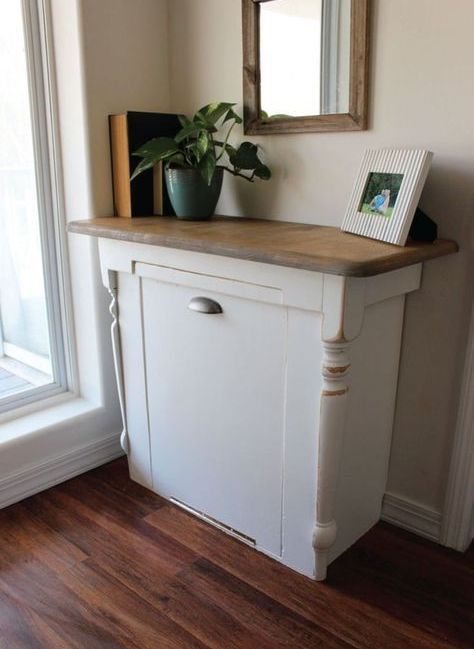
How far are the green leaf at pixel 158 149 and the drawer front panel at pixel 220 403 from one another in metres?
0.38

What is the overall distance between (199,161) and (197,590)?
1.20 meters

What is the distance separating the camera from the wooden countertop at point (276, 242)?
4.00 feet

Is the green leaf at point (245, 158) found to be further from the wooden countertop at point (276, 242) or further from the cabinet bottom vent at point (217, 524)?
the cabinet bottom vent at point (217, 524)

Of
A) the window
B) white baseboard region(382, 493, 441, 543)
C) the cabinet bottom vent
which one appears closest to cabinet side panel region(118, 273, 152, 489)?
the cabinet bottom vent

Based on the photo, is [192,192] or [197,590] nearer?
[197,590]

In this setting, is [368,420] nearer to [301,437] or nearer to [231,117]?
[301,437]

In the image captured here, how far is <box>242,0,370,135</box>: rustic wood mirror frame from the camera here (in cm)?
152

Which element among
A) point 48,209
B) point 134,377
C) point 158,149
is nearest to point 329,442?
point 134,377

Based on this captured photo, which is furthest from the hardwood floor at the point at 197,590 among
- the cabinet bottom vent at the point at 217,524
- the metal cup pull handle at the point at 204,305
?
the metal cup pull handle at the point at 204,305

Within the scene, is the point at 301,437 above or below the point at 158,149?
below

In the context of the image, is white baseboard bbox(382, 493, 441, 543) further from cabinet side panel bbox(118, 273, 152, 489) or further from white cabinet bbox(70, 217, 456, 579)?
cabinet side panel bbox(118, 273, 152, 489)

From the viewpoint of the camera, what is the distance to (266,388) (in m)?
1.51

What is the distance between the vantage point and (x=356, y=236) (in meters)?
1.51

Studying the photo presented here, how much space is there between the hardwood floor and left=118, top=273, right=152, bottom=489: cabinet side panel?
166 millimetres
